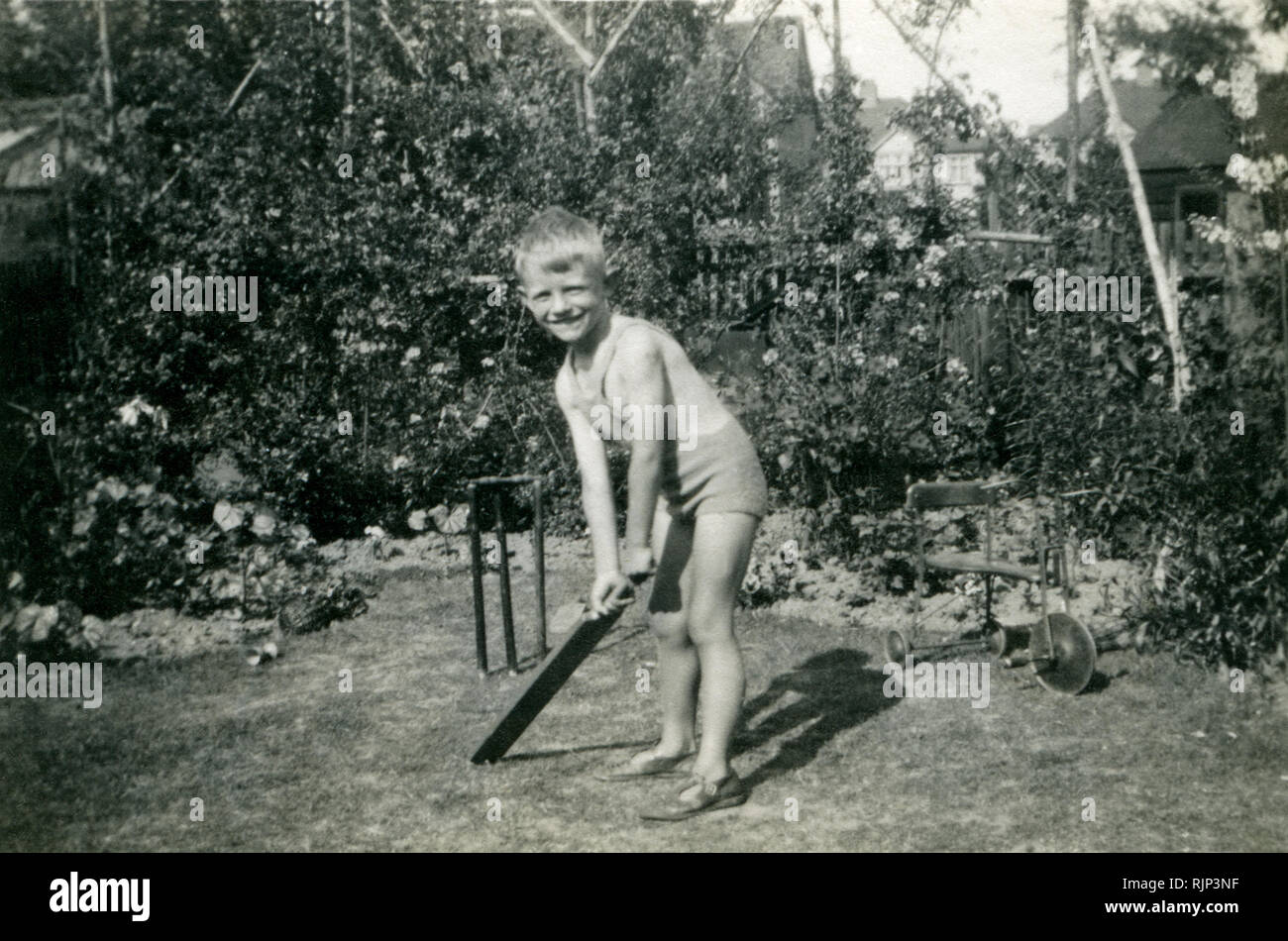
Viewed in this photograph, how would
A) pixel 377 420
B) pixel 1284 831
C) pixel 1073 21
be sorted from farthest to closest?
pixel 377 420 → pixel 1073 21 → pixel 1284 831

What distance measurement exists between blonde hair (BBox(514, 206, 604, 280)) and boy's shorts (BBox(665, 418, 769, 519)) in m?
0.58

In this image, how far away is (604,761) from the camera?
383cm

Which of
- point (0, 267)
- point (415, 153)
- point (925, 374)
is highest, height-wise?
point (415, 153)

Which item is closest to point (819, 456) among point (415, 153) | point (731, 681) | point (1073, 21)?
point (1073, 21)

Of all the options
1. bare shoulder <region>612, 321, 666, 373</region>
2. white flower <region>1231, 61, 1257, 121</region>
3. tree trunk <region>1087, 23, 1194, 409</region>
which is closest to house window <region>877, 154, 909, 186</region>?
tree trunk <region>1087, 23, 1194, 409</region>

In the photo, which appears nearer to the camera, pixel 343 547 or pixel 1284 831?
pixel 1284 831

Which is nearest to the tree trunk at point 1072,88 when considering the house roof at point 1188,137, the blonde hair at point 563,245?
the house roof at point 1188,137

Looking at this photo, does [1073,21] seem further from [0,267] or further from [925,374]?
[0,267]

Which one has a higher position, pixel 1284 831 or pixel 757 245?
pixel 757 245

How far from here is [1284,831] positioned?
10.5ft

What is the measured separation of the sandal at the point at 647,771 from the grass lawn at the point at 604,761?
0.05m

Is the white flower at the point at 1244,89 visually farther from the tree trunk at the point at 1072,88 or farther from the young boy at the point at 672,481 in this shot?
the young boy at the point at 672,481

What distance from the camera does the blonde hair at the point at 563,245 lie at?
3297mm
